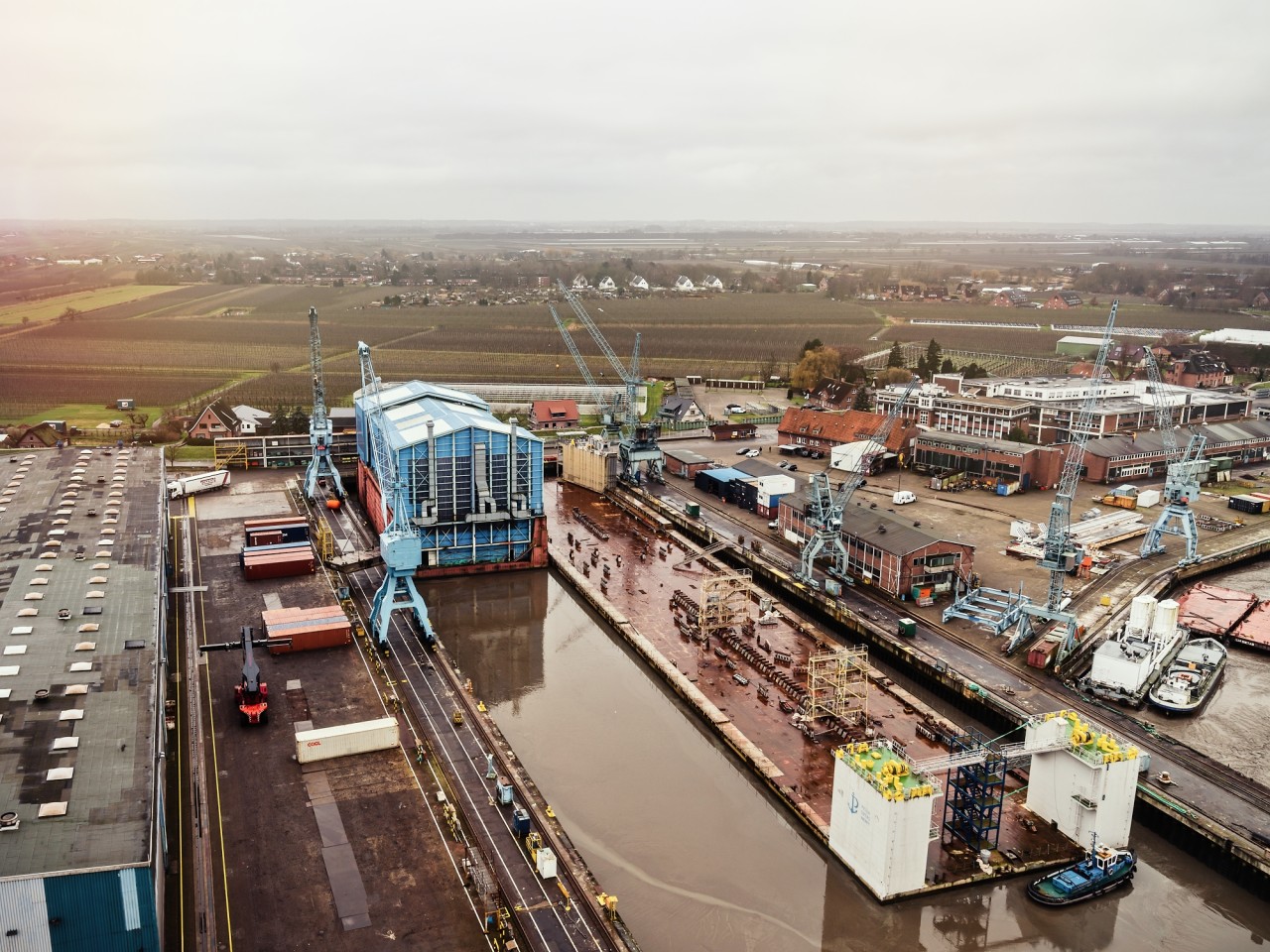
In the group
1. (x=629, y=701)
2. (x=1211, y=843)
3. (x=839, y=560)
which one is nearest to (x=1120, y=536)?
(x=839, y=560)

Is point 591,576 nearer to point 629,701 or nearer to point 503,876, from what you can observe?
point 629,701

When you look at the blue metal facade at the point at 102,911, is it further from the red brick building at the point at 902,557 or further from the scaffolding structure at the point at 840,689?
the red brick building at the point at 902,557

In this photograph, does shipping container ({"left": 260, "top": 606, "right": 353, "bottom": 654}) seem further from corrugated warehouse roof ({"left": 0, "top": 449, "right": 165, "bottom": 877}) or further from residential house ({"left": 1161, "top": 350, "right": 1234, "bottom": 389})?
residential house ({"left": 1161, "top": 350, "right": 1234, "bottom": 389})

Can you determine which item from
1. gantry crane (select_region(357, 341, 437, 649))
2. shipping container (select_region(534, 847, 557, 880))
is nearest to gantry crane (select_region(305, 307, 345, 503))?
gantry crane (select_region(357, 341, 437, 649))

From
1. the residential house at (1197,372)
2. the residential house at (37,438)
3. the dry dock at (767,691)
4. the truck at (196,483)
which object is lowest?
the dry dock at (767,691)

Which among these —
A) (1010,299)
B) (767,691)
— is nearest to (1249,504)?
(767,691)

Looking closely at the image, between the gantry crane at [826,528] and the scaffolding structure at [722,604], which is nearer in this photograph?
the scaffolding structure at [722,604]

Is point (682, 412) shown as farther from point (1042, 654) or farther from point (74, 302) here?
point (74, 302)

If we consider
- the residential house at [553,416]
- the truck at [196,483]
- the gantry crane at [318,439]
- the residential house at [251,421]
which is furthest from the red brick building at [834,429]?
the truck at [196,483]
